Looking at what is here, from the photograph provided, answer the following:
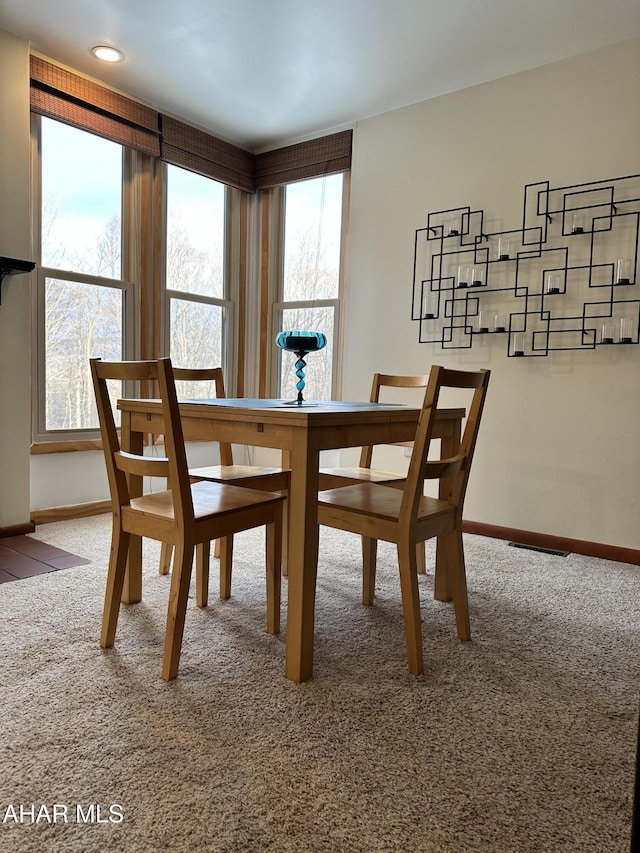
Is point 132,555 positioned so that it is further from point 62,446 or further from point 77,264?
point 77,264

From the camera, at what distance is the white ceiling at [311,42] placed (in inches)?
107

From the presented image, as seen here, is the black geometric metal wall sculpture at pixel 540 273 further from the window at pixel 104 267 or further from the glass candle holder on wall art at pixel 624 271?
the window at pixel 104 267

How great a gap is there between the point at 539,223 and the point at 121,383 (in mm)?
2652

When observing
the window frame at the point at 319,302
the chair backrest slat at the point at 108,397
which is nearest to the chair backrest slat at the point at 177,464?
the chair backrest slat at the point at 108,397

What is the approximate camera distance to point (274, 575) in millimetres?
1939

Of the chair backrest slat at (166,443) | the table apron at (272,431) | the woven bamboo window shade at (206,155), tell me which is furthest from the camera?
the woven bamboo window shade at (206,155)

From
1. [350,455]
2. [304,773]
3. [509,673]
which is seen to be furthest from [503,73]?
[304,773]

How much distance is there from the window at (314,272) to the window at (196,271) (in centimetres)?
47

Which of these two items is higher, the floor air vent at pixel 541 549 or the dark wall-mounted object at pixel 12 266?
the dark wall-mounted object at pixel 12 266

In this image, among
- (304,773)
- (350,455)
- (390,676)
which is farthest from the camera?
(350,455)

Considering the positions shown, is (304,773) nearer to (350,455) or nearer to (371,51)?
(350,455)

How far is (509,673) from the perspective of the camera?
1.73 m

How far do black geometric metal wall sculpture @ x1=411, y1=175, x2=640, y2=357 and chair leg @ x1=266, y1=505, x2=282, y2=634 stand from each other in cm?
192

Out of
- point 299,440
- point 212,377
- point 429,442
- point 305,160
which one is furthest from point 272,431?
point 305,160
